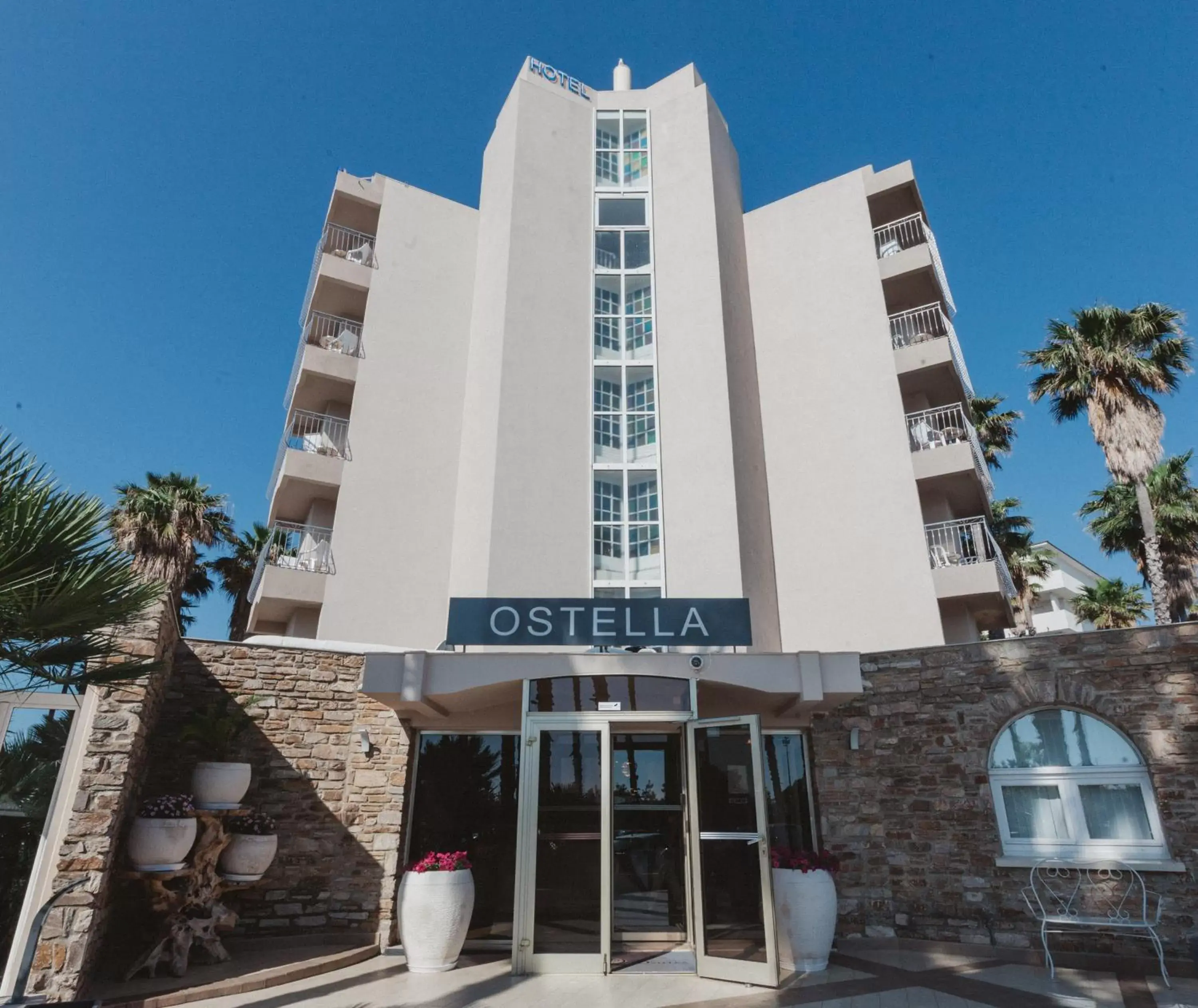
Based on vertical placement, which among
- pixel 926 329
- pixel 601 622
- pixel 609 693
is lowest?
pixel 609 693

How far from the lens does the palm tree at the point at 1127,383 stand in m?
15.5

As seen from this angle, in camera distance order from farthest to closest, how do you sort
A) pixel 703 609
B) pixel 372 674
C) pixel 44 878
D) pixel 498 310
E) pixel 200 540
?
1. pixel 200 540
2. pixel 498 310
3. pixel 703 609
4. pixel 372 674
5. pixel 44 878

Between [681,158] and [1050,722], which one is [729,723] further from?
[681,158]

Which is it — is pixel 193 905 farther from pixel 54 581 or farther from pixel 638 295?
pixel 638 295

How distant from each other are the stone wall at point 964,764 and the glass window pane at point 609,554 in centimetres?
674

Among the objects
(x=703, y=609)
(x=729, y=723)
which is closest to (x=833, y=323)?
(x=703, y=609)

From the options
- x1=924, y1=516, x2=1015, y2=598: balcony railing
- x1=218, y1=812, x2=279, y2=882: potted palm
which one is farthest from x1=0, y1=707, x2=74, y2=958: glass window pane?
x1=924, y1=516, x2=1015, y2=598: balcony railing

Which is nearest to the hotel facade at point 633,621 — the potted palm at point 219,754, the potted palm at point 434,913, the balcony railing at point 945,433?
the balcony railing at point 945,433

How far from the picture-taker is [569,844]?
26.0 feet

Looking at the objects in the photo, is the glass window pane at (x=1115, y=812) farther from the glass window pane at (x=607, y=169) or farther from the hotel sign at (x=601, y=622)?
the glass window pane at (x=607, y=169)

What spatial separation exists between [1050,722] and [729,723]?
4.07 meters

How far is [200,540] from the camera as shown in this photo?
61.3 feet

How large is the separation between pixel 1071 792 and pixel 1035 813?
476 millimetres

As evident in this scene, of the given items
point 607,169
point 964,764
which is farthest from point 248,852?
point 607,169
